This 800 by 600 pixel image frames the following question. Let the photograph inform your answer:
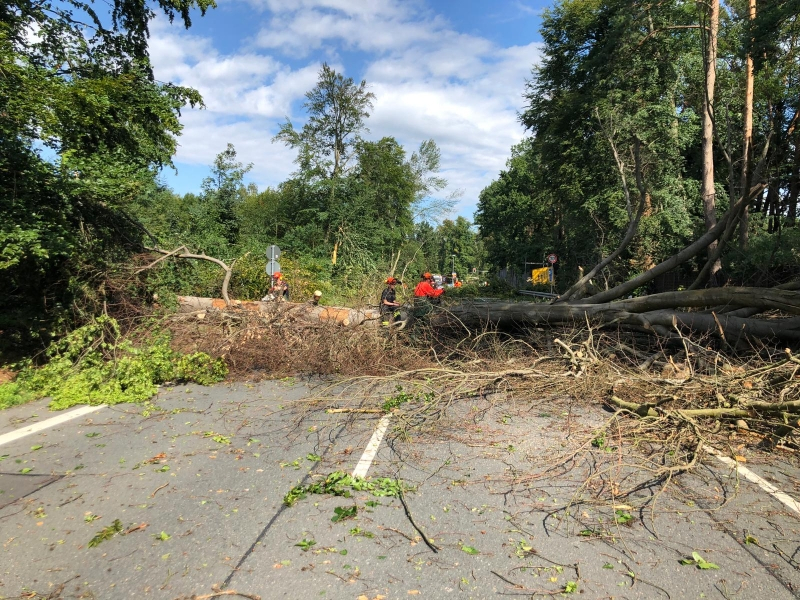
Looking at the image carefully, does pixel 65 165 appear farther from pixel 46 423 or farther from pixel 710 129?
pixel 710 129

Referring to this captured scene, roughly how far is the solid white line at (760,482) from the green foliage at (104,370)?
670 centimetres

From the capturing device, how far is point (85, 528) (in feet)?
11.2

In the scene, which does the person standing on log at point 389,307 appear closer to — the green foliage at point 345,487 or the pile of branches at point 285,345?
the pile of branches at point 285,345

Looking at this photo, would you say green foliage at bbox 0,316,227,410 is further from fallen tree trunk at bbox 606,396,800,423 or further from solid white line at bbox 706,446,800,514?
solid white line at bbox 706,446,800,514

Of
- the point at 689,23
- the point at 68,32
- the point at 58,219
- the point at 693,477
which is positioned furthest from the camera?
the point at 689,23

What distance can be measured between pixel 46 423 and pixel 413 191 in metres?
36.6

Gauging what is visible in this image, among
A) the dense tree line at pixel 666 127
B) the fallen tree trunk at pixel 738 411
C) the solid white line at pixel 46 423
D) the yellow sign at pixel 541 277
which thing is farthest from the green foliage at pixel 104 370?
the yellow sign at pixel 541 277

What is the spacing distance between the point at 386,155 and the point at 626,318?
31.2m

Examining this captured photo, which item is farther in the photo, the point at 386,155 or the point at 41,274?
the point at 386,155

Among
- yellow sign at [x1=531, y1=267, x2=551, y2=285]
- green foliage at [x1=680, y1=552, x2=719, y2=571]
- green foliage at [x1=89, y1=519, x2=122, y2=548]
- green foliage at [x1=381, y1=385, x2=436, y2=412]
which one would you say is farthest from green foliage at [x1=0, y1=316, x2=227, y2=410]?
yellow sign at [x1=531, y1=267, x2=551, y2=285]

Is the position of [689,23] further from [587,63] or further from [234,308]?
[234,308]

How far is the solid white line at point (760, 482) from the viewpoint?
3764 mm

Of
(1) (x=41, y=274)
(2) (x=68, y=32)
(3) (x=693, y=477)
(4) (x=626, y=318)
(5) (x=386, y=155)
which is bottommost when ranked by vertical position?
(3) (x=693, y=477)

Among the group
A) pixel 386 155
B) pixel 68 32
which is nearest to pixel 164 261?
pixel 68 32
